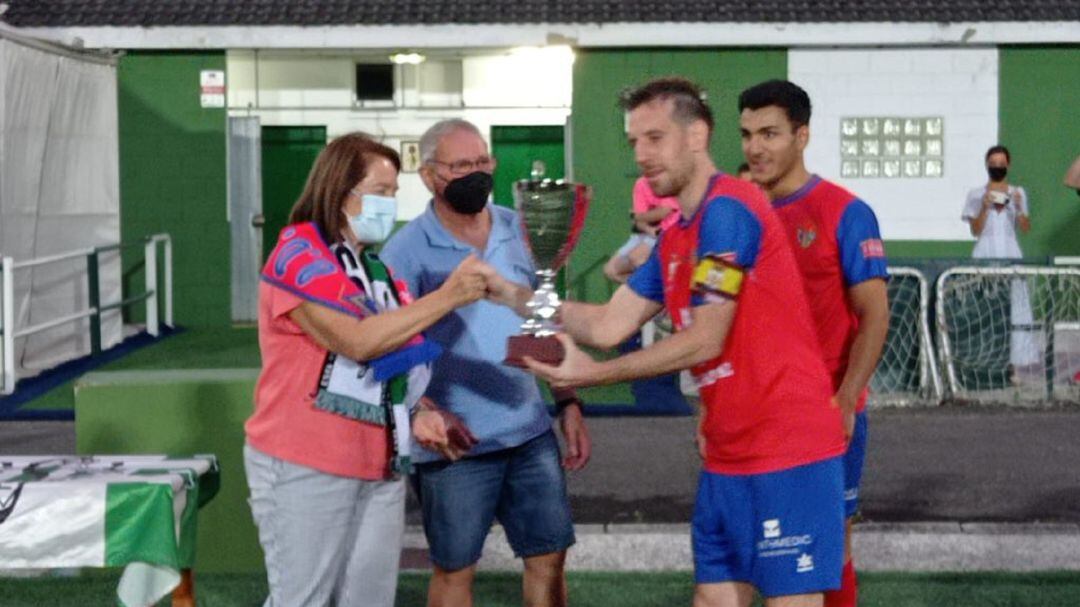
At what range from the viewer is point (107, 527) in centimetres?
588

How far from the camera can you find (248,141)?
2158cm

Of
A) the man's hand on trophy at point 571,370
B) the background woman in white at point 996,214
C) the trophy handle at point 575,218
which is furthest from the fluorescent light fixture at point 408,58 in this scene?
the man's hand on trophy at point 571,370

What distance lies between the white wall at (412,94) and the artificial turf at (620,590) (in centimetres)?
1356

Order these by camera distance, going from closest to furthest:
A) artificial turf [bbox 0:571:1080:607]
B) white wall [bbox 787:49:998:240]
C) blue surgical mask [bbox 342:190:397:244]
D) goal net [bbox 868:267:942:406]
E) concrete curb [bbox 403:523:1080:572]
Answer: blue surgical mask [bbox 342:190:397:244], artificial turf [bbox 0:571:1080:607], concrete curb [bbox 403:523:1080:572], goal net [bbox 868:267:942:406], white wall [bbox 787:49:998:240]

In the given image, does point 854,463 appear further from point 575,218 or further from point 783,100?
point 575,218

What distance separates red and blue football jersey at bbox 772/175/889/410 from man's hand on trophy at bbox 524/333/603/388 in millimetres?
1306

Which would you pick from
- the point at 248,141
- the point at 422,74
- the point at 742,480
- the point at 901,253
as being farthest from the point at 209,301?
the point at 742,480

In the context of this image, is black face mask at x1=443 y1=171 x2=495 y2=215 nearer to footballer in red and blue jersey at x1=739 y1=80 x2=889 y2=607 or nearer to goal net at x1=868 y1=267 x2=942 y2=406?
footballer in red and blue jersey at x1=739 y1=80 x2=889 y2=607

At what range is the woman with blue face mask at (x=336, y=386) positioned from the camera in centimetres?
516

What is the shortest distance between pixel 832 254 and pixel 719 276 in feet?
4.11

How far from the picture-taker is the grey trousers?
5172mm

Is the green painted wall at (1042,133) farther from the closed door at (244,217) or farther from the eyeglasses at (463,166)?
the eyeglasses at (463,166)

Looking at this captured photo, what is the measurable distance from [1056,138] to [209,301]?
31.1ft

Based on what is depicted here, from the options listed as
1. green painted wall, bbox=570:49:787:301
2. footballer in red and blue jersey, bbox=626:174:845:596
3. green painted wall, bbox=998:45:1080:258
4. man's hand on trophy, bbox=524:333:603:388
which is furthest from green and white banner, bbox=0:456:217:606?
green painted wall, bbox=998:45:1080:258
